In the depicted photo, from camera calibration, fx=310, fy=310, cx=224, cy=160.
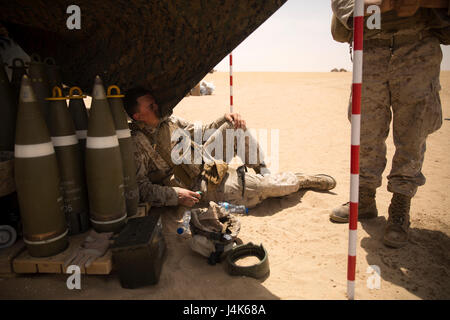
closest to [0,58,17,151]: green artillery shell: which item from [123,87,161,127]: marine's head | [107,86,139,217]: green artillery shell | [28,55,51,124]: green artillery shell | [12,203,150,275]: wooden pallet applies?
[28,55,51,124]: green artillery shell

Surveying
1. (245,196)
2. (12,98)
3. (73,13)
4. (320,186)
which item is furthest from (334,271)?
(73,13)

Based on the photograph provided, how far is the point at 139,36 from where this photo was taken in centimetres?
307

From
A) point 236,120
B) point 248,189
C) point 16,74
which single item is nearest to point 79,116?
point 16,74

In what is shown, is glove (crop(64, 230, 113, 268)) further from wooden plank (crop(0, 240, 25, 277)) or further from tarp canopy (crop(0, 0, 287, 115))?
tarp canopy (crop(0, 0, 287, 115))

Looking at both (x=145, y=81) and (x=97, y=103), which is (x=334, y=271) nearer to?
(x=97, y=103)

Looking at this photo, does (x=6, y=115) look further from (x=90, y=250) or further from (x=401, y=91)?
(x=401, y=91)

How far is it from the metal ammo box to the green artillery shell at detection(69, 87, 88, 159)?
0.86 meters

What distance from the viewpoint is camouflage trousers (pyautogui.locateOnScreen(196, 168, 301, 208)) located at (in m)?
3.79

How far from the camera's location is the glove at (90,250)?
234 centimetres

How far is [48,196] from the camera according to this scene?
224 centimetres

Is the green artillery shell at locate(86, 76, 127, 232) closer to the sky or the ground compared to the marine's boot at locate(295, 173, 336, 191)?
closer to the sky

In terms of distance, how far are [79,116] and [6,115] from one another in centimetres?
54

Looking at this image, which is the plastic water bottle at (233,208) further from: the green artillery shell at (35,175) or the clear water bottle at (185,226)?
the green artillery shell at (35,175)

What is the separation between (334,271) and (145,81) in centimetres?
265
